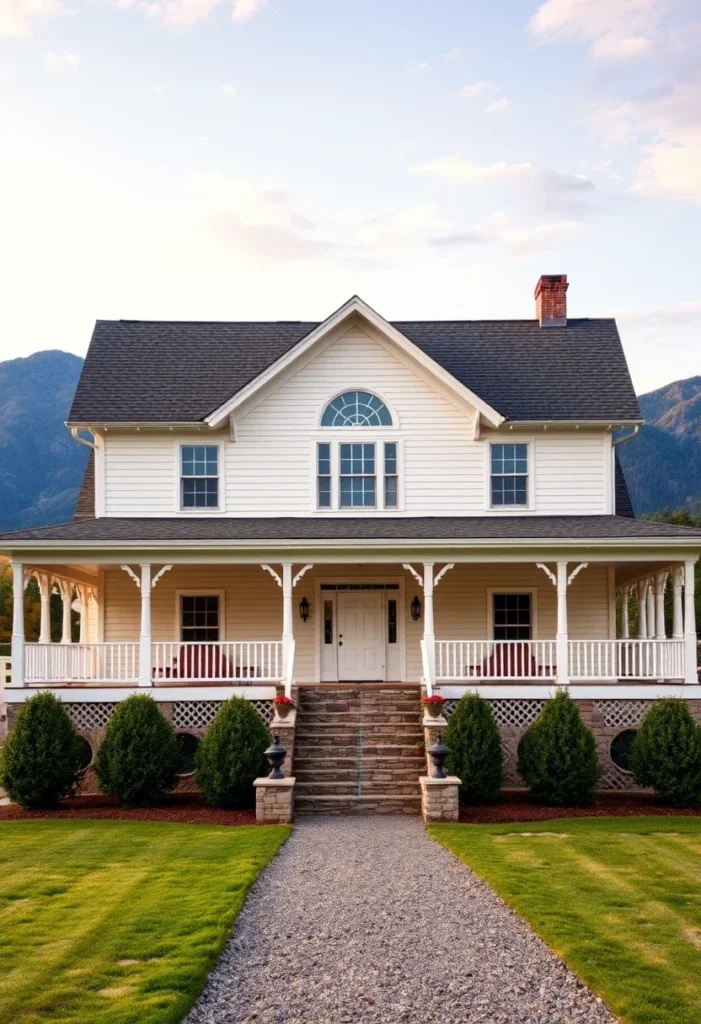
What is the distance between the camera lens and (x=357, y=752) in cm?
1980

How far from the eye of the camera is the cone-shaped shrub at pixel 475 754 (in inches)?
734

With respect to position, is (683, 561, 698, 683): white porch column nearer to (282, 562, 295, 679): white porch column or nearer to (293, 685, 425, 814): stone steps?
(293, 685, 425, 814): stone steps

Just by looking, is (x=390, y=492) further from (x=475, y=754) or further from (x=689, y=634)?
(x=475, y=754)

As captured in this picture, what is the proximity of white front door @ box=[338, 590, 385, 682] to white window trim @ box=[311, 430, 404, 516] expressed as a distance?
179 cm

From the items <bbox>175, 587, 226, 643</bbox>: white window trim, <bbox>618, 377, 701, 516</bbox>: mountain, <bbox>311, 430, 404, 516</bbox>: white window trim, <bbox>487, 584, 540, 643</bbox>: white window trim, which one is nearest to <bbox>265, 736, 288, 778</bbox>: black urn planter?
<bbox>175, 587, 226, 643</bbox>: white window trim

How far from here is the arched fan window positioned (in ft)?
78.8

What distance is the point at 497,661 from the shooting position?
22.9 meters

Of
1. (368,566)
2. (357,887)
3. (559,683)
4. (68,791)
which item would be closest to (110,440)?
(368,566)

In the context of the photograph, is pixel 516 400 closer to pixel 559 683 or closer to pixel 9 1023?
pixel 559 683

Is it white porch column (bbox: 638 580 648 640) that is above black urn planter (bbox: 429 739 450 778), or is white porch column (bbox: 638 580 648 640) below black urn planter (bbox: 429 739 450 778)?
above

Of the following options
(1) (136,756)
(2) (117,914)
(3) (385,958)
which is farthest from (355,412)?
(3) (385,958)

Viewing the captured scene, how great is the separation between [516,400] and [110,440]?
8747 mm

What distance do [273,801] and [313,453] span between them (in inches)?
342

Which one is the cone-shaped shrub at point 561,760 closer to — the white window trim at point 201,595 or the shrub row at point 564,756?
the shrub row at point 564,756
